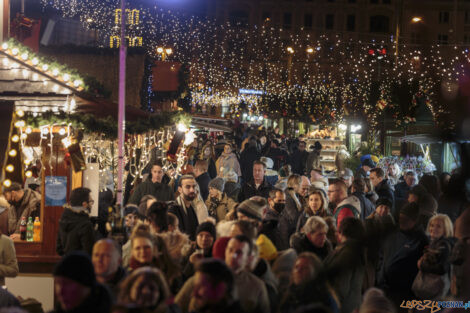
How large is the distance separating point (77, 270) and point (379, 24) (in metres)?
82.2

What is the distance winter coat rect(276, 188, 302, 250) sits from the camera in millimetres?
9829

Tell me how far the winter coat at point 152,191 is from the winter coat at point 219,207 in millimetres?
818

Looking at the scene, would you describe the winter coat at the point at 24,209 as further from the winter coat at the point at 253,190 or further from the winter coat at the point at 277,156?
the winter coat at the point at 277,156

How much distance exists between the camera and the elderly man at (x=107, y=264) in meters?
5.72

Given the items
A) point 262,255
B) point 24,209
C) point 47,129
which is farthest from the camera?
point 24,209

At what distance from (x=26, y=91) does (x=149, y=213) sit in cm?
346

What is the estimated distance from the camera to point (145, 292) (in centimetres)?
471

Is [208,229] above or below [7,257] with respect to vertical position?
above

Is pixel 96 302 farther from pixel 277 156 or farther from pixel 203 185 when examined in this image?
pixel 277 156

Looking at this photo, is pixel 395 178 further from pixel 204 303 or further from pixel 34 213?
pixel 204 303

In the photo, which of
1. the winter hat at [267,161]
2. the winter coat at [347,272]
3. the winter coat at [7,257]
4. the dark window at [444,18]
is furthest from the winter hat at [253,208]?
the dark window at [444,18]

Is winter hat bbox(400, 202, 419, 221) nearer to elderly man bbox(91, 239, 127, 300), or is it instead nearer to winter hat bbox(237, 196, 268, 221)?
winter hat bbox(237, 196, 268, 221)

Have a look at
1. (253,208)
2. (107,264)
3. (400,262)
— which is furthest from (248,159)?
(107,264)

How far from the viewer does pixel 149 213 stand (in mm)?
7746
